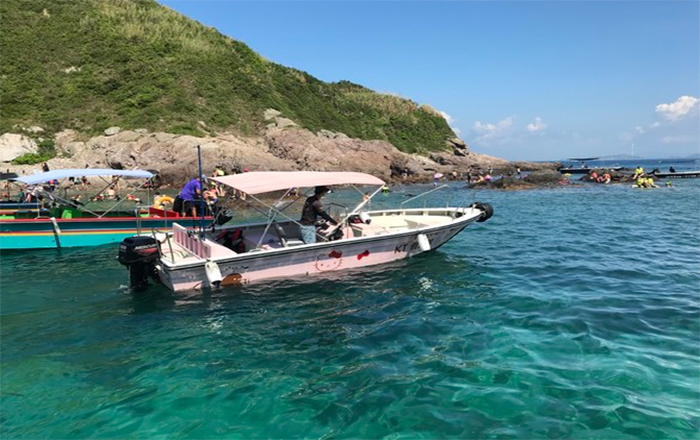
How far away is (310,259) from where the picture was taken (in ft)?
37.5

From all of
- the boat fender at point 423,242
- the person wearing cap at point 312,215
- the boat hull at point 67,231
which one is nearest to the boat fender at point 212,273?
the person wearing cap at point 312,215

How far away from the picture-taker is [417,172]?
5231cm

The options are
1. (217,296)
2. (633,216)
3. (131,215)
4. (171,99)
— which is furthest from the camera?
(171,99)

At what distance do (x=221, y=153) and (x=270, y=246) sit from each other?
28361mm

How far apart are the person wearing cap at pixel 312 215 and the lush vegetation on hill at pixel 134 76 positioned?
36.2m

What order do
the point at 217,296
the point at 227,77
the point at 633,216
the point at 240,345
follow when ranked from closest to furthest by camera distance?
the point at 240,345, the point at 217,296, the point at 633,216, the point at 227,77

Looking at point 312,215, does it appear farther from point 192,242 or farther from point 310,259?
point 192,242

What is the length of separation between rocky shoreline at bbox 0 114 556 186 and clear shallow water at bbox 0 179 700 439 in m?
25.6

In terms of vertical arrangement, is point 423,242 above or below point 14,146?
below

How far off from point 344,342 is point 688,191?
41223 mm

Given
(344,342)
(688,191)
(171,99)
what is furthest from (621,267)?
(171,99)

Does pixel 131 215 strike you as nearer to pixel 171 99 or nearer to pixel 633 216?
pixel 633 216

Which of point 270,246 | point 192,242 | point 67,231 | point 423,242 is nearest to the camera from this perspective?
point 192,242

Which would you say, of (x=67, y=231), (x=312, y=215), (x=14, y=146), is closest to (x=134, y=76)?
(x=14, y=146)
